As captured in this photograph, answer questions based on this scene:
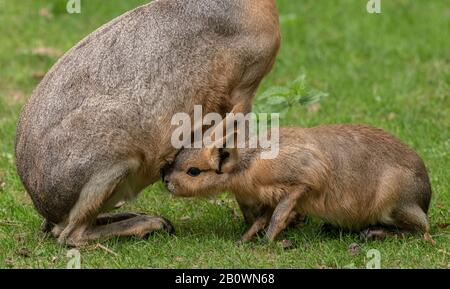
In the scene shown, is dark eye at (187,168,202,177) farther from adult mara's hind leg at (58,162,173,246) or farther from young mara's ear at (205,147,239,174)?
adult mara's hind leg at (58,162,173,246)

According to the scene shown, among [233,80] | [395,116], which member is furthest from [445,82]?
[233,80]

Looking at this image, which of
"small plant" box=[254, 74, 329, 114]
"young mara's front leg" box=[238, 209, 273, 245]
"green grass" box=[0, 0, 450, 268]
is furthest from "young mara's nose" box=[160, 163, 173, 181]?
"small plant" box=[254, 74, 329, 114]

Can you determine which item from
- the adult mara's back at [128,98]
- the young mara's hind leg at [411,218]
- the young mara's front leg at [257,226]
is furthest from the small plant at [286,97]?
the young mara's hind leg at [411,218]

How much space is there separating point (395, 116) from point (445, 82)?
112 centimetres

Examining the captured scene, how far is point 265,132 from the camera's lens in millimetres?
7090

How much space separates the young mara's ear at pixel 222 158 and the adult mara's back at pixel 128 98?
0.33m

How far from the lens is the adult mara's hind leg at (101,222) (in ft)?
22.6

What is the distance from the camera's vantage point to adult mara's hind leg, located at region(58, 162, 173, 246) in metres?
6.89

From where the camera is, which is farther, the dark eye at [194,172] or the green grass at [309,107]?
the dark eye at [194,172]

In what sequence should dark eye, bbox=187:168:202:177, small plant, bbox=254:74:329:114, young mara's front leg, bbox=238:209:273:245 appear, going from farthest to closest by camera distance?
small plant, bbox=254:74:329:114, young mara's front leg, bbox=238:209:273:245, dark eye, bbox=187:168:202:177

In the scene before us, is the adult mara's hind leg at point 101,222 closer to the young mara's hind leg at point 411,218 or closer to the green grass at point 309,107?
the green grass at point 309,107

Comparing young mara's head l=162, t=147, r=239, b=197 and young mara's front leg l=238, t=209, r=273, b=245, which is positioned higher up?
young mara's head l=162, t=147, r=239, b=197

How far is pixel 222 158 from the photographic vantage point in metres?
6.86

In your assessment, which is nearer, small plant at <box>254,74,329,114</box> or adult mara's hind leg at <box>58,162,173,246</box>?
adult mara's hind leg at <box>58,162,173,246</box>
